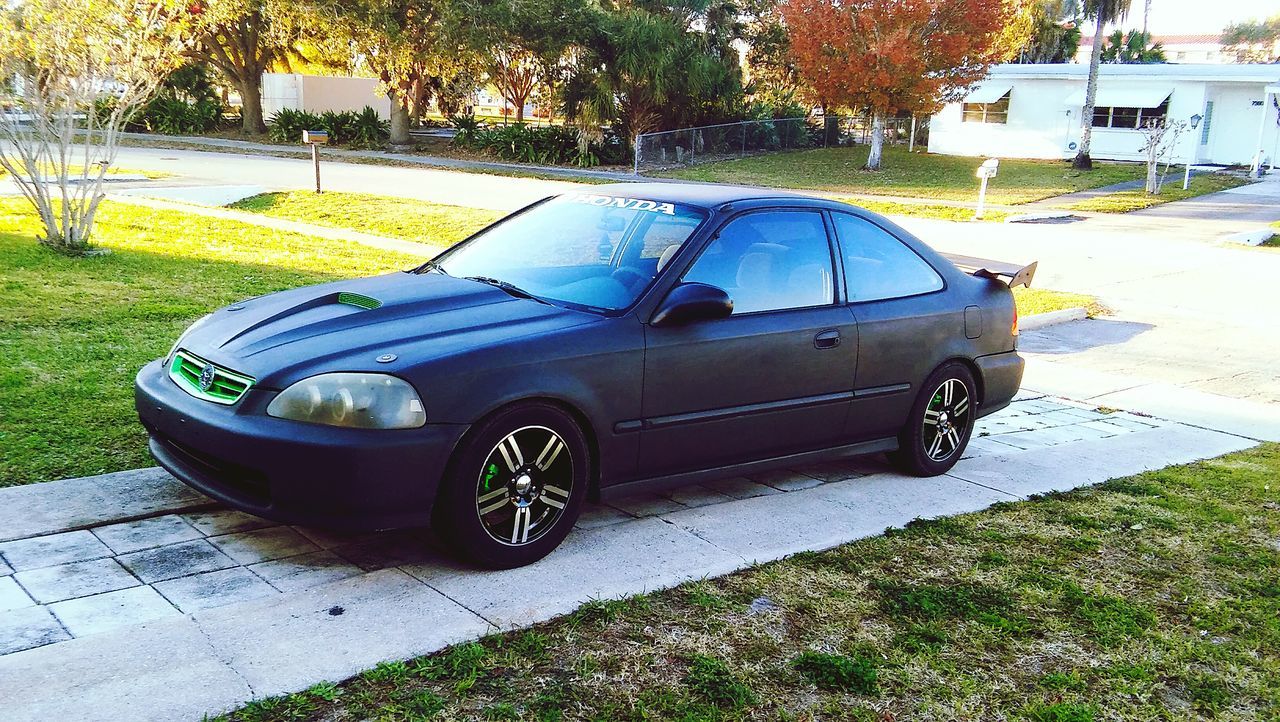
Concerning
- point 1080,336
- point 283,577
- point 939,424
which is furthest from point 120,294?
point 1080,336

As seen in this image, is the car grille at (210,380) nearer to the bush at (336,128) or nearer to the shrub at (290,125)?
the bush at (336,128)

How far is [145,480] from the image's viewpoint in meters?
5.11

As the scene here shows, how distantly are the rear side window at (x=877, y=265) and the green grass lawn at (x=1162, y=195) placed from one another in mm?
21585

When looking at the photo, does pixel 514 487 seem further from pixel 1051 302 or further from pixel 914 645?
pixel 1051 302

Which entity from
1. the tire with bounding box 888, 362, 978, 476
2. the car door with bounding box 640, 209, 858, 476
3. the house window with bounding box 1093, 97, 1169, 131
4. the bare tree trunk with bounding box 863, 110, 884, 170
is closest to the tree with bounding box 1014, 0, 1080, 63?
the house window with bounding box 1093, 97, 1169, 131

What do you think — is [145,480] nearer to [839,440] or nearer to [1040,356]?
[839,440]

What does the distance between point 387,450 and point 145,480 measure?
1757mm

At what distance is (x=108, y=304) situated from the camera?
8836mm

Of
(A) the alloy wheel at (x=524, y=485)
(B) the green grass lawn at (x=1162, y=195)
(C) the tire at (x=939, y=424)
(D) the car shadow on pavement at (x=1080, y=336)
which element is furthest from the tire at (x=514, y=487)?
(B) the green grass lawn at (x=1162, y=195)

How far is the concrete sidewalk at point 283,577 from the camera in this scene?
11.3ft

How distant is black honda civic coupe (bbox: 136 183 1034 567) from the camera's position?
13.5 feet

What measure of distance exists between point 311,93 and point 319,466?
44.6m

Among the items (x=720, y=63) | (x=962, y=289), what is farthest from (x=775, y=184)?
(x=962, y=289)

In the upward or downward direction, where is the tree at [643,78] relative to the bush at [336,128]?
upward
